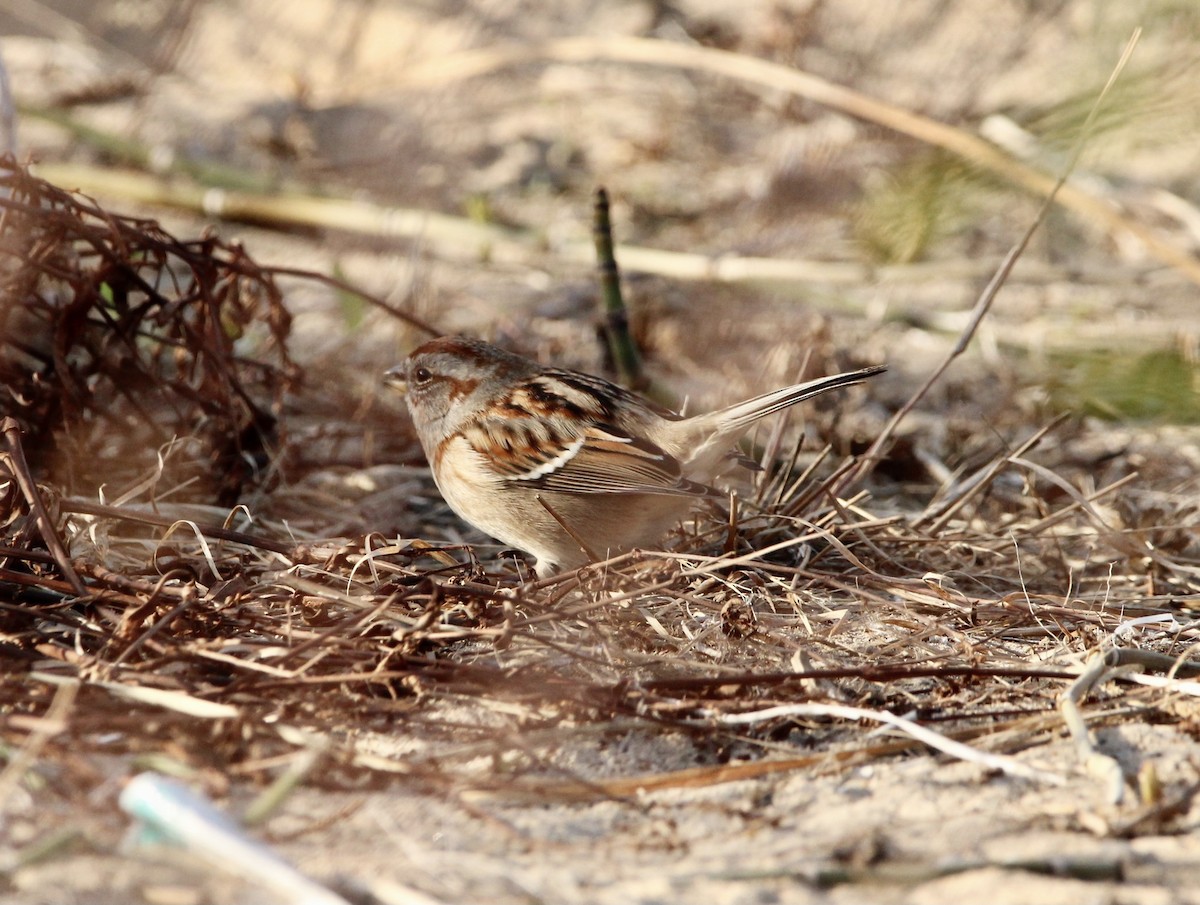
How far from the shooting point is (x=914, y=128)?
486cm

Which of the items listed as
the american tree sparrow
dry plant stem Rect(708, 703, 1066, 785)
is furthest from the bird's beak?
dry plant stem Rect(708, 703, 1066, 785)

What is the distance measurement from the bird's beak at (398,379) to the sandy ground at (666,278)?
30 cm

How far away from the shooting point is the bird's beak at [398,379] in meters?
4.16

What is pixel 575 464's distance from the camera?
3604mm

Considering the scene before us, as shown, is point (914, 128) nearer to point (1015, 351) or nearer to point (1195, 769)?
point (1015, 351)

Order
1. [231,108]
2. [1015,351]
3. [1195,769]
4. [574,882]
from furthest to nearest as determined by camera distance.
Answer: [231,108] < [1015,351] < [1195,769] < [574,882]

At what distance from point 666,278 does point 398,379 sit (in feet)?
6.69

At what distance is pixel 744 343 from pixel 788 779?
3.23 metres

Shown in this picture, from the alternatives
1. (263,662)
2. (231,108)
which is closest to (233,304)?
(263,662)

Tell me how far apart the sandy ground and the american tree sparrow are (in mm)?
492

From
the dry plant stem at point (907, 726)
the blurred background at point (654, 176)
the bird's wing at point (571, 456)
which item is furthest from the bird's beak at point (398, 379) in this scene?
the dry plant stem at point (907, 726)

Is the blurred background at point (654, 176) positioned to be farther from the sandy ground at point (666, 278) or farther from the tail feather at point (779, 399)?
the tail feather at point (779, 399)

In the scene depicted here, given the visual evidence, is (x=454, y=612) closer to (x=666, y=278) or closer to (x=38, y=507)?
(x=38, y=507)

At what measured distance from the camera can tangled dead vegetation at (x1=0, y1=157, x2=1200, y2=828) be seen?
2408 millimetres
